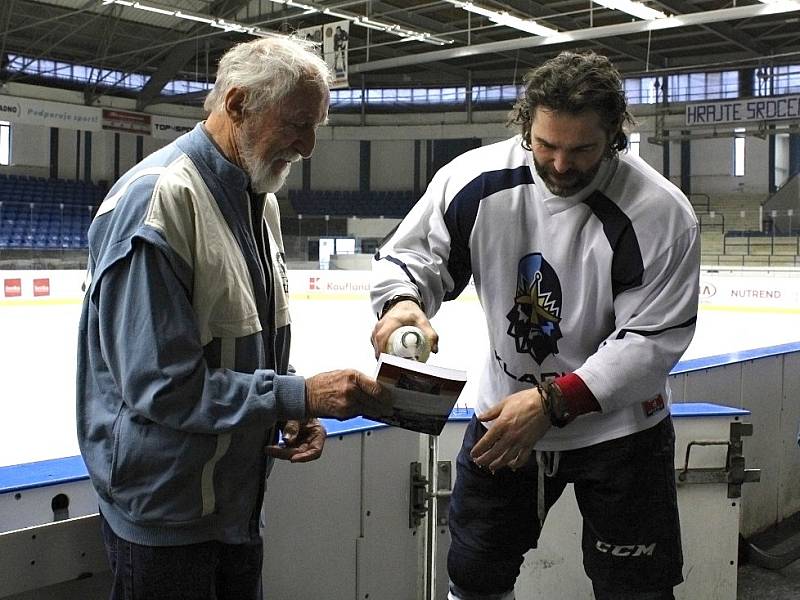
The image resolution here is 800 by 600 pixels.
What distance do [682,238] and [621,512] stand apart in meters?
0.50

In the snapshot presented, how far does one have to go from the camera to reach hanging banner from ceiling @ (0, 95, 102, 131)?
682 inches

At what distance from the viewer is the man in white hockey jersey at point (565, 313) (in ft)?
5.14

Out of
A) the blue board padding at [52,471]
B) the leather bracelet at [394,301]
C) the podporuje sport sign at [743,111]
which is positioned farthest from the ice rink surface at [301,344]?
the podporuje sport sign at [743,111]

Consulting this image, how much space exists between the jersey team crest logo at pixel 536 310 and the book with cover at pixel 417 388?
300mm

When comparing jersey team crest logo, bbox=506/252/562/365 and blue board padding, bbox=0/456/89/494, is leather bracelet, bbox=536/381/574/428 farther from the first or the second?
blue board padding, bbox=0/456/89/494

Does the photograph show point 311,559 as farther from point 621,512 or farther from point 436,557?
point 621,512

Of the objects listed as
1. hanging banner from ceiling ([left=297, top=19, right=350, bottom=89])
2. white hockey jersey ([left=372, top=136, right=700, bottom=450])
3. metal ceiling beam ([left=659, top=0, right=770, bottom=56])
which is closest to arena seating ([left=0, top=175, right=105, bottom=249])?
hanging banner from ceiling ([left=297, top=19, right=350, bottom=89])

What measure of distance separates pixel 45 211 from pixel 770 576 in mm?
16665

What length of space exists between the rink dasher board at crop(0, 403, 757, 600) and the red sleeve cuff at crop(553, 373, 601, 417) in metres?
0.67

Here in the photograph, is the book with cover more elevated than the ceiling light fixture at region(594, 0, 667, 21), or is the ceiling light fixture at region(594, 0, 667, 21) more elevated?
the ceiling light fixture at region(594, 0, 667, 21)

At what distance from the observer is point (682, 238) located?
5.25 ft

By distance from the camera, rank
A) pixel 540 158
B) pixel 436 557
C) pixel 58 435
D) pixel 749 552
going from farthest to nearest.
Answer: pixel 58 435 < pixel 749 552 < pixel 436 557 < pixel 540 158

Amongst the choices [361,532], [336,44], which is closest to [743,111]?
[336,44]

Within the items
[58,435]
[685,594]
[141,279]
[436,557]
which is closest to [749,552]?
[685,594]
